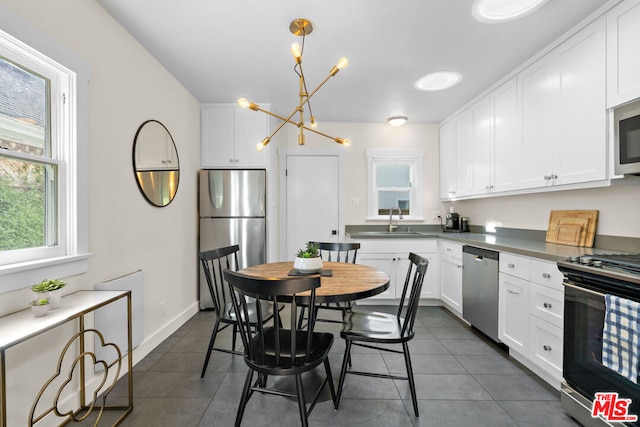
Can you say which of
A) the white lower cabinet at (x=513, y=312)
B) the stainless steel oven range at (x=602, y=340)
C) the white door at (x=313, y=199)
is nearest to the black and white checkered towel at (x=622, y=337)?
the stainless steel oven range at (x=602, y=340)

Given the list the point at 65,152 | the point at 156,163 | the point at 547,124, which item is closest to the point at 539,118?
the point at 547,124

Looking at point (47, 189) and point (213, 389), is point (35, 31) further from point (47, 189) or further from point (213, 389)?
point (213, 389)

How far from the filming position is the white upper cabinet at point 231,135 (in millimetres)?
3752

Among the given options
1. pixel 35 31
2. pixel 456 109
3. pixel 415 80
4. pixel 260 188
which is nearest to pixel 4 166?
pixel 35 31

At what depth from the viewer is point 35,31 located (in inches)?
60.7

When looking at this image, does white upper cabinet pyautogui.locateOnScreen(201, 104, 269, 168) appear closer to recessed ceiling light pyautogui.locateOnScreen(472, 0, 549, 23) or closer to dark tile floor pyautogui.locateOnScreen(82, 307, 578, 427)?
dark tile floor pyautogui.locateOnScreen(82, 307, 578, 427)

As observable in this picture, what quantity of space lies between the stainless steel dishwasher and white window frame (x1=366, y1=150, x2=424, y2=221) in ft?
4.62

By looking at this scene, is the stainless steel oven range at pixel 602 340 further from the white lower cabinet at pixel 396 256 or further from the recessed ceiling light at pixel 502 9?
the white lower cabinet at pixel 396 256

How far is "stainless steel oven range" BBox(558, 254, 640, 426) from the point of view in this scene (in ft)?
4.55

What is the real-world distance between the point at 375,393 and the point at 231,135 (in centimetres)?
311

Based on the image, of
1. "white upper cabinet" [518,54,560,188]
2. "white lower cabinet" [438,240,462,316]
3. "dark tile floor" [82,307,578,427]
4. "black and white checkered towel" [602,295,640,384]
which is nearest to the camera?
"black and white checkered towel" [602,295,640,384]

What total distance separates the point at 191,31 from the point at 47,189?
1.44m

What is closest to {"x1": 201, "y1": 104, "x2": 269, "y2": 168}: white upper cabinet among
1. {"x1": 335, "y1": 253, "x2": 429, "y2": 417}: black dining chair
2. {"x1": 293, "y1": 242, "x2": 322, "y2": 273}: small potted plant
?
{"x1": 293, "y1": 242, "x2": 322, "y2": 273}: small potted plant

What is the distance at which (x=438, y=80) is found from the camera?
10.1 feet
